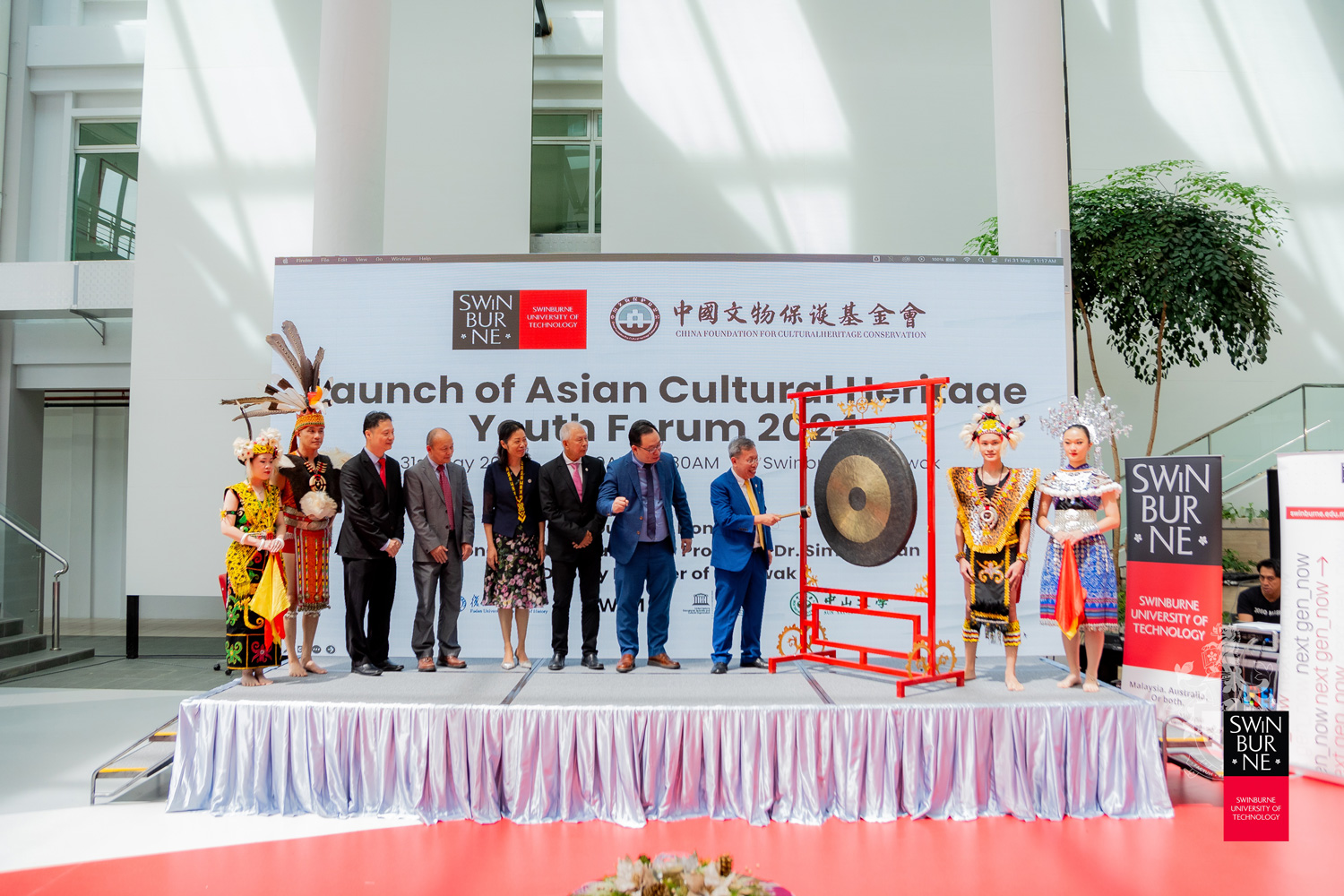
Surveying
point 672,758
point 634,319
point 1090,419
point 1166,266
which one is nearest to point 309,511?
point 634,319

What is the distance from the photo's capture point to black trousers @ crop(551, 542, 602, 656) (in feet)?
13.5

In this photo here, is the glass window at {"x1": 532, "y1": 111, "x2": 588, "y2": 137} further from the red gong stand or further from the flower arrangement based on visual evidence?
the flower arrangement

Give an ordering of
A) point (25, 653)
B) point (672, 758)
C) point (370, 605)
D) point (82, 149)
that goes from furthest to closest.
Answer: point (82, 149)
point (25, 653)
point (370, 605)
point (672, 758)

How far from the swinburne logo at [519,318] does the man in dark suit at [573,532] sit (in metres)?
0.73

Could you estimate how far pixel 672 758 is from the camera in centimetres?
331

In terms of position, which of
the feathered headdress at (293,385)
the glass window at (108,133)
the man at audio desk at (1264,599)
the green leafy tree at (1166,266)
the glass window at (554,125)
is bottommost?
the man at audio desk at (1264,599)

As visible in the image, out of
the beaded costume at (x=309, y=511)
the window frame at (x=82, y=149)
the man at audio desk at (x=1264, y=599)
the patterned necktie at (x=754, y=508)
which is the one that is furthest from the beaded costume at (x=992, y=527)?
the window frame at (x=82, y=149)

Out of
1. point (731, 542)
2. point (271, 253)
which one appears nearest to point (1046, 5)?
point (731, 542)

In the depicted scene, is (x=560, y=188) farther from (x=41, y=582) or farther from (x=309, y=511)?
(x=41, y=582)

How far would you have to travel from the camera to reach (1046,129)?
17.2 feet

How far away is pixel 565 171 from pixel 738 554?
572 cm

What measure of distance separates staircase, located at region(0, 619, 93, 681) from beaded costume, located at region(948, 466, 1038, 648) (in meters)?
7.01

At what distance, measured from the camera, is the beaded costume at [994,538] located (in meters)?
3.62

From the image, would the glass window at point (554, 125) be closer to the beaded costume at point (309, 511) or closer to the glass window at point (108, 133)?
the glass window at point (108, 133)
